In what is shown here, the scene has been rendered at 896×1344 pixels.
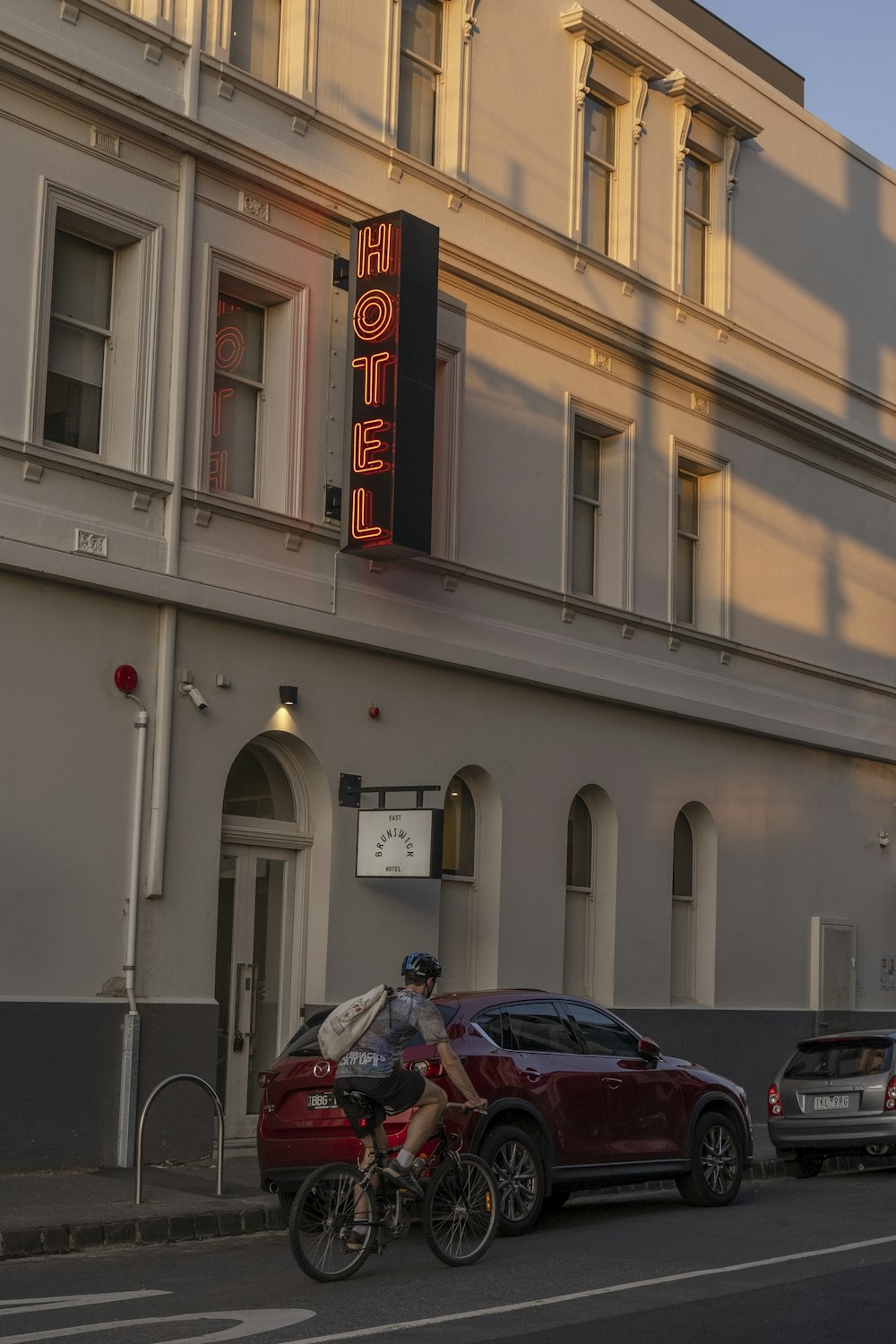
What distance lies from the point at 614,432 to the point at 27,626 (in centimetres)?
948

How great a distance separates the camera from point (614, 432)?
72.5 feet

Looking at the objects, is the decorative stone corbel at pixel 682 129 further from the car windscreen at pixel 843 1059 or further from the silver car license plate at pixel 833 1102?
the silver car license plate at pixel 833 1102

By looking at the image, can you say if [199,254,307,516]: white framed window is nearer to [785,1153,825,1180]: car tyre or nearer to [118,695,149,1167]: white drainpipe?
[118,695,149,1167]: white drainpipe

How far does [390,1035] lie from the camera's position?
1055 cm

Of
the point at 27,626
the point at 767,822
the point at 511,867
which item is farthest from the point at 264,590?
the point at 767,822

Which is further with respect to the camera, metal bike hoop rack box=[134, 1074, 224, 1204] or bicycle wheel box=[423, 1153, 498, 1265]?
metal bike hoop rack box=[134, 1074, 224, 1204]

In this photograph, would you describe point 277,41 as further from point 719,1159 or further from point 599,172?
point 719,1159

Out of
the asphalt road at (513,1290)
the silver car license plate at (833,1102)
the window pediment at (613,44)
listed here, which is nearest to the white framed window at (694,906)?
the silver car license plate at (833,1102)

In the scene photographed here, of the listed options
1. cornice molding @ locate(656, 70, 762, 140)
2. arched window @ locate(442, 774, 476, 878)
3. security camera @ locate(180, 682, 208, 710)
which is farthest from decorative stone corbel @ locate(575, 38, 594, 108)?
security camera @ locate(180, 682, 208, 710)

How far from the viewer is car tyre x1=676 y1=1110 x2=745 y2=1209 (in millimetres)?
14367

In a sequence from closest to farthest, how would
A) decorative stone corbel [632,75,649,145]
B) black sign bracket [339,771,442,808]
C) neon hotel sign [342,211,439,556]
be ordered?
neon hotel sign [342,211,439,556] → black sign bracket [339,771,442,808] → decorative stone corbel [632,75,649,145]

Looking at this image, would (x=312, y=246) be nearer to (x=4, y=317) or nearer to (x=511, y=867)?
(x=4, y=317)

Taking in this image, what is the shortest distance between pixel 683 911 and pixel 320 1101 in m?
11.2

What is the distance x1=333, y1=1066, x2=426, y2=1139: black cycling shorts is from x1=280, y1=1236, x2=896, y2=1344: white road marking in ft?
4.59
